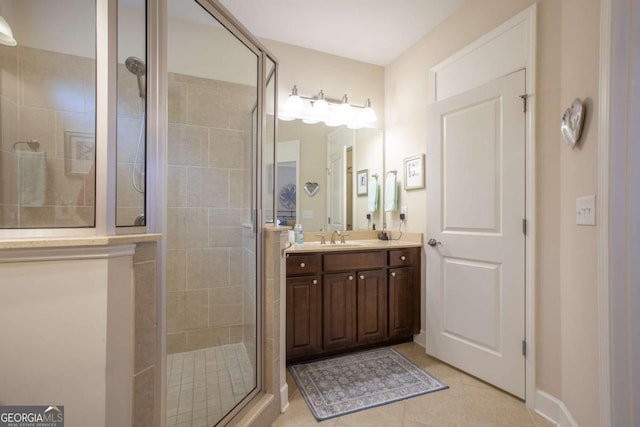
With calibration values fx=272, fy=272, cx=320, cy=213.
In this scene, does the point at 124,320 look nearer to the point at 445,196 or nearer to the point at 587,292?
the point at 587,292

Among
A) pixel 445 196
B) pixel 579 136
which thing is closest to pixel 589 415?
pixel 579 136

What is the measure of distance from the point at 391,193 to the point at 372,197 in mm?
217

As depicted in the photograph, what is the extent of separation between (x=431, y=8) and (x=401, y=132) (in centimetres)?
97

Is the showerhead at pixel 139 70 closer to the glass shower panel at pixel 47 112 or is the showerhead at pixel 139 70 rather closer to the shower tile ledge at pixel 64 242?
the glass shower panel at pixel 47 112

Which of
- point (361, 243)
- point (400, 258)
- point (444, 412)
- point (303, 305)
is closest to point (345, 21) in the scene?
point (361, 243)

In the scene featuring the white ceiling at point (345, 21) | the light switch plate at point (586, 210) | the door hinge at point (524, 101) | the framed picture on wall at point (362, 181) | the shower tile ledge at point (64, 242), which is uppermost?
the white ceiling at point (345, 21)

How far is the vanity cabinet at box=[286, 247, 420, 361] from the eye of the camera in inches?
79.4

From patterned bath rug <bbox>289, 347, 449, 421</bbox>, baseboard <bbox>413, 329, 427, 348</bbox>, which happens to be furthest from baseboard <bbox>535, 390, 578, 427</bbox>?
baseboard <bbox>413, 329, 427, 348</bbox>

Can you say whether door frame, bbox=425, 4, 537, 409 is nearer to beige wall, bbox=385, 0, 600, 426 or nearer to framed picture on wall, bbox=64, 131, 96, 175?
beige wall, bbox=385, 0, 600, 426

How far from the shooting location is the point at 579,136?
1247mm

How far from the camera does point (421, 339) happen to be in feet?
7.80

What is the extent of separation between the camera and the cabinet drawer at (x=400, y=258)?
231 cm

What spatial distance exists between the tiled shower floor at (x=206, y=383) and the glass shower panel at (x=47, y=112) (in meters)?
0.77

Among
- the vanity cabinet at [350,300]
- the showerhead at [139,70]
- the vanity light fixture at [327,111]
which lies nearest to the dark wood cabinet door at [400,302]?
the vanity cabinet at [350,300]
